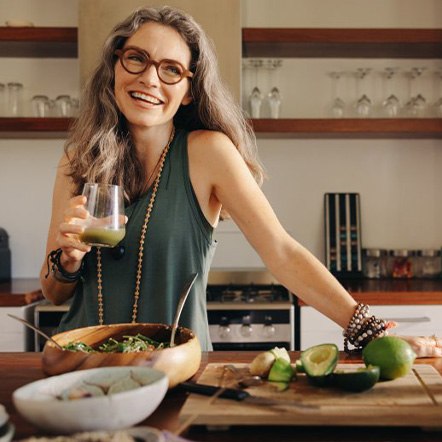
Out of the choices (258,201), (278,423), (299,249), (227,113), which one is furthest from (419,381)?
(227,113)

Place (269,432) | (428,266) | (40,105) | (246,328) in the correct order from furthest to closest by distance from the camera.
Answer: (428,266) < (40,105) < (246,328) < (269,432)

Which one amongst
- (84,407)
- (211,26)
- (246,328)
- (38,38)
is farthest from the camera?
(38,38)

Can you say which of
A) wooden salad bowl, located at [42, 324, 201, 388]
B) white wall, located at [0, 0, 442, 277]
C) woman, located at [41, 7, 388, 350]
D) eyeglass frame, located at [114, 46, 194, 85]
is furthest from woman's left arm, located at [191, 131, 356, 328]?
white wall, located at [0, 0, 442, 277]

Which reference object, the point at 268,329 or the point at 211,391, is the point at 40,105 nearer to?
the point at 268,329

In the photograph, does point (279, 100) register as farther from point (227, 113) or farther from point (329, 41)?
point (227, 113)

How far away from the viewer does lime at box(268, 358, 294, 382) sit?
0.92 meters

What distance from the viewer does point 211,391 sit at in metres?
0.87

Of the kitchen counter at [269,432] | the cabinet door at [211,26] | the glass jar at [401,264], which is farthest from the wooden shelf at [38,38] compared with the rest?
the kitchen counter at [269,432]

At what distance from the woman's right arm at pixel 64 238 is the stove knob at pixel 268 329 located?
44.6 inches

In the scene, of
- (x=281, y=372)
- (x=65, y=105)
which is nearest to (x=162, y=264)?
(x=281, y=372)

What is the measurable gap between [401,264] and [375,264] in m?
0.13

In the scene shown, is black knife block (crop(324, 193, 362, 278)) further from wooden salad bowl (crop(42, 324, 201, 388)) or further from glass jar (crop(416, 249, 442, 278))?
wooden salad bowl (crop(42, 324, 201, 388))

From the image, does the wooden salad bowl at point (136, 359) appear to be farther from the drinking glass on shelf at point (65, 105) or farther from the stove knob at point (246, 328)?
the drinking glass on shelf at point (65, 105)

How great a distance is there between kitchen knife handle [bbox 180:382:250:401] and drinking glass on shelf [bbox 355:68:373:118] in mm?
2332
